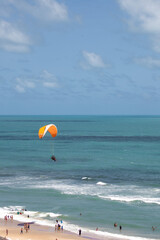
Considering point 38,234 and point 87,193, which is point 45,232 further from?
point 87,193

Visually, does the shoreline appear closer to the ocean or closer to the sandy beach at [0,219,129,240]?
the sandy beach at [0,219,129,240]

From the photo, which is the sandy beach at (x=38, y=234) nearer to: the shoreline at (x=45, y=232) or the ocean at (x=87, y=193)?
the shoreline at (x=45, y=232)

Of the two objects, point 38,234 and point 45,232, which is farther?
point 45,232

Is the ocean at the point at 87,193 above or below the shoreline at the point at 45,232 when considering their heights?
above

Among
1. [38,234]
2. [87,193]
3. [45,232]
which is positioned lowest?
[38,234]

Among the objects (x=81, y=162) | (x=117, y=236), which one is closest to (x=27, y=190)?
(x=117, y=236)

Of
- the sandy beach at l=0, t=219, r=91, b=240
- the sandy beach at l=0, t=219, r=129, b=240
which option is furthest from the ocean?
the sandy beach at l=0, t=219, r=91, b=240

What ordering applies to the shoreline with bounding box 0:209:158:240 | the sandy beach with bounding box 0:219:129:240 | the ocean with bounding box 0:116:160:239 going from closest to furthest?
the sandy beach with bounding box 0:219:129:240
the shoreline with bounding box 0:209:158:240
the ocean with bounding box 0:116:160:239

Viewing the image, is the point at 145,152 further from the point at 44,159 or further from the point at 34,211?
the point at 34,211

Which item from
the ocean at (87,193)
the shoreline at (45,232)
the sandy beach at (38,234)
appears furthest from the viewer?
the ocean at (87,193)

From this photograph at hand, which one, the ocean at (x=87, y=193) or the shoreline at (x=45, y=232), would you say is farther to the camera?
the ocean at (x=87, y=193)

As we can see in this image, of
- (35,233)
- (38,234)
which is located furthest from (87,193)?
(38,234)

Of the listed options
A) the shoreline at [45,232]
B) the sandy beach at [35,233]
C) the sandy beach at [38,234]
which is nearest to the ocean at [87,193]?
the shoreline at [45,232]

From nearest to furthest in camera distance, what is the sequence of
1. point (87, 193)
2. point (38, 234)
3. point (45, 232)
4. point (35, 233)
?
point (38, 234) → point (35, 233) → point (45, 232) → point (87, 193)
